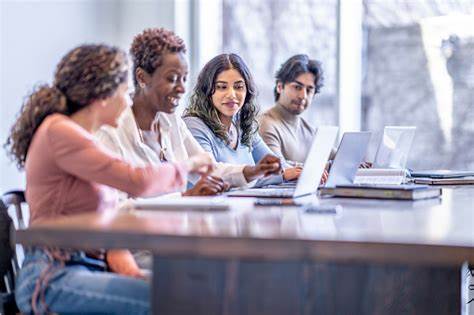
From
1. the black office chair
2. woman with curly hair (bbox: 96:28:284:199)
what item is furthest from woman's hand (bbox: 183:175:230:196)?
the black office chair

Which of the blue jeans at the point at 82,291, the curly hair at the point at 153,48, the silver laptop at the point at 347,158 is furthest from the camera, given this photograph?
the silver laptop at the point at 347,158

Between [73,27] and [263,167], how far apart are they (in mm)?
2534

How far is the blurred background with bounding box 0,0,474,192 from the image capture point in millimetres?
4465

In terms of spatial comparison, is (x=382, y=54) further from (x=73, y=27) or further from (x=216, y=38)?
(x=73, y=27)

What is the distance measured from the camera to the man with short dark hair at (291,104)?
158 inches

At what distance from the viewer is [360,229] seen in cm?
155

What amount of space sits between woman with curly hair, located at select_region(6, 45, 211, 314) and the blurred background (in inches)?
94.6

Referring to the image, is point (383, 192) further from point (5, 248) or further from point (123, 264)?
point (5, 248)

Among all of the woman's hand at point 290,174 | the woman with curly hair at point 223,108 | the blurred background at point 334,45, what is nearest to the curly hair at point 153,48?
the woman with curly hair at point 223,108

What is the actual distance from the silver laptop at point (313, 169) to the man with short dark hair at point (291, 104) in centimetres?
151

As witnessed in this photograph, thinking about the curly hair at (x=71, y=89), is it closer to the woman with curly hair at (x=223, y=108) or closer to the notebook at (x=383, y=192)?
the notebook at (x=383, y=192)

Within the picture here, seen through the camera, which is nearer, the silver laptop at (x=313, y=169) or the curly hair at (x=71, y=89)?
the curly hair at (x=71, y=89)

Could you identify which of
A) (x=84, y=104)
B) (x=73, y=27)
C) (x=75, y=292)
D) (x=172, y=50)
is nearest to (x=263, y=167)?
(x=172, y=50)

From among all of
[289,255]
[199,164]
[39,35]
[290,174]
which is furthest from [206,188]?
[39,35]
